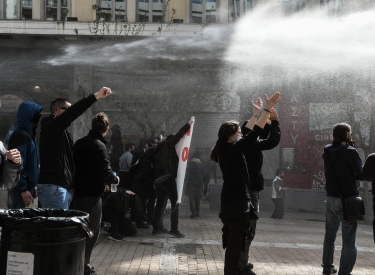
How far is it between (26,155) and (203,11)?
1405cm

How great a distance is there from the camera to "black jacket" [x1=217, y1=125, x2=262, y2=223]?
17.3 ft

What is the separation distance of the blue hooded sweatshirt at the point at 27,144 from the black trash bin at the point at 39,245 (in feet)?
5.01

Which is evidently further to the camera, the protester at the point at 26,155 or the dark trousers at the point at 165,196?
the dark trousers at the point at 165,196

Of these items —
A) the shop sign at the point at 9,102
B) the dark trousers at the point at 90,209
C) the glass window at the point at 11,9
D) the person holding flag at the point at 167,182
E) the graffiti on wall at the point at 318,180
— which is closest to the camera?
the dark trousers at the point at 90,209

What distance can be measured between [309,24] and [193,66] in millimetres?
3616

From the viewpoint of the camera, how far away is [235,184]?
5.32m

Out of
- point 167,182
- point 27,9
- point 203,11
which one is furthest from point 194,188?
point 27,9

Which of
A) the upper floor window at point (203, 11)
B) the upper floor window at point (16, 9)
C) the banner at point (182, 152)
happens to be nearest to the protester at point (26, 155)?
the banner at point (182, 152)

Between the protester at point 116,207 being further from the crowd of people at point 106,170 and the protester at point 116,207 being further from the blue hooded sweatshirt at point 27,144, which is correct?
the blue hooded sweatshirt at point 27,144

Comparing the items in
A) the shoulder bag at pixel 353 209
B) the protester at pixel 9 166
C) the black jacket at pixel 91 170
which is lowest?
the shoulder bag at pixel 353 209

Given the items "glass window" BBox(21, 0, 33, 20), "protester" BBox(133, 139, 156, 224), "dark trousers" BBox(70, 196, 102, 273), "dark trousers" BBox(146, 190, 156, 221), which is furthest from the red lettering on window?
"glass window" BBox(21, 0, 33, 20)

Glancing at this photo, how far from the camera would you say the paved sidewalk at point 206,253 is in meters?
6.97

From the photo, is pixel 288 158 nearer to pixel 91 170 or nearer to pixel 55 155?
pixel 91 170

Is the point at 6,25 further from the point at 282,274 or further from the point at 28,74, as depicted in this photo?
the point at 282,274
